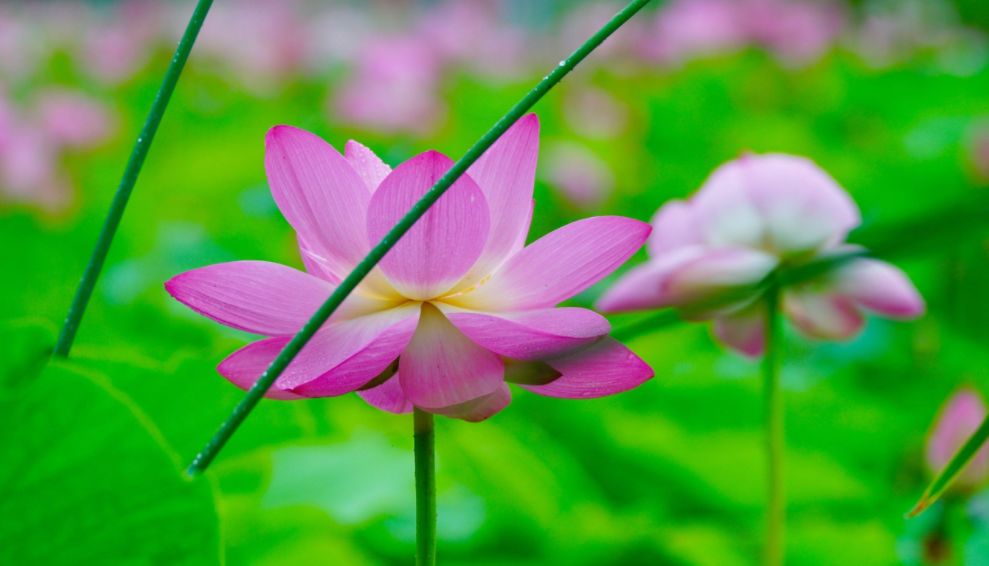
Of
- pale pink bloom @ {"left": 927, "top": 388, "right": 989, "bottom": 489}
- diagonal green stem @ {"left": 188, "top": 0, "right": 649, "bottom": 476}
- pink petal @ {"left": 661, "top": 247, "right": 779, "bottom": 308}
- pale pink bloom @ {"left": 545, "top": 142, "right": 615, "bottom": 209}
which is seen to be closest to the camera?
diagonal green stem @ {"left": 188, "top": 0, "right": 649, "bottom": 476}

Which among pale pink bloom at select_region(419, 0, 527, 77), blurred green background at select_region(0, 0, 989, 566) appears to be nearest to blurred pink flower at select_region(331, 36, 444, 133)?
blurred green background at select_region(0, 0, 989, 566)

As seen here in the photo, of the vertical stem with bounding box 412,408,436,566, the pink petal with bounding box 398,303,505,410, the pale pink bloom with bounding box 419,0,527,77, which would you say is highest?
the pink petal with bounding box 398,303,505,410

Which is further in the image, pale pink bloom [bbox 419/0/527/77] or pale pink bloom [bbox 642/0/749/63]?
pale pink bloom [bbox 419/0/527/77]

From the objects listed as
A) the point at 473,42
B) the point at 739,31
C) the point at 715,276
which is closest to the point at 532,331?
the point at 715,276

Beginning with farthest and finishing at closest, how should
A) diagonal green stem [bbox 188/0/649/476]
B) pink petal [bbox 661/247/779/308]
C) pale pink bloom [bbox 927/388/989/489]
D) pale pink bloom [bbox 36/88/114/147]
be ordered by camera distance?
pale pink bloom [bbox 36/88/114/147]
pale pink bloom [bbox 927/388/989/489]
pink petal [bbox 661/247/779/308]
diagonal green stem [bbox 188/0/649/476]

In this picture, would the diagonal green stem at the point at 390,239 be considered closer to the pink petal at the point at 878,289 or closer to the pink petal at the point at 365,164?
the pink petal at the point at 365,164

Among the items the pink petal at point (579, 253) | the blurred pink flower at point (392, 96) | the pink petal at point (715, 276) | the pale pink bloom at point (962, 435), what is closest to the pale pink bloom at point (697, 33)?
the blurred pink flower at point (392, 96)

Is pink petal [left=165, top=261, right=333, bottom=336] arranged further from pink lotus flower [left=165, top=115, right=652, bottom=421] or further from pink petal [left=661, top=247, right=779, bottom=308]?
pink petal [left=661, top=247, right=779, bottom=308]
